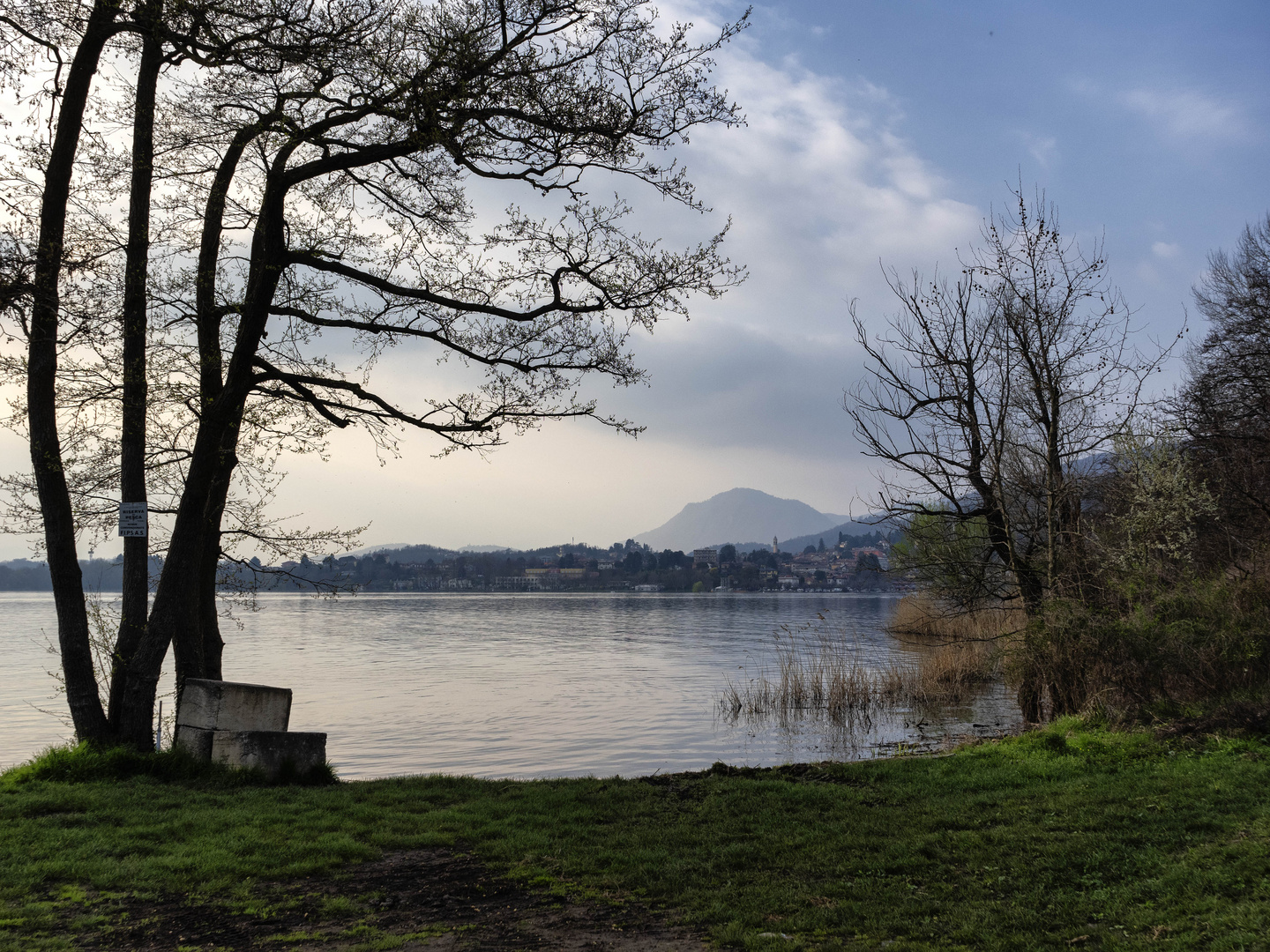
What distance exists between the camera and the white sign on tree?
10250 mm

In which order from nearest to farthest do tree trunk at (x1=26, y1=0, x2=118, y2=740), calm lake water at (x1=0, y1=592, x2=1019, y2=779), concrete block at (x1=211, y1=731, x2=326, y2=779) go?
concrete block at (x1=211, y1=731, x2=326, y2=779) < tree trunk at (x1=26, y1=0, x2=118, y2=740) < calm lake water at (x1=0, y1=592, x2=1019, y2=779)

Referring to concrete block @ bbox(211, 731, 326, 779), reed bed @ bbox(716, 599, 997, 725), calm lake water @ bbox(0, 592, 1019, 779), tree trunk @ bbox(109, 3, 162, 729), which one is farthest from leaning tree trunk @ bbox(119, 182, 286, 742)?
reed bed @ bbox(716, 599, 997, 725)

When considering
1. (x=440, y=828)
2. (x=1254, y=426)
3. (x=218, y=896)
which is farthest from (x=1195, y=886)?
(x=1254, y=426)

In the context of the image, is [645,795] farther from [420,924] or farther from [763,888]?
[420,924]

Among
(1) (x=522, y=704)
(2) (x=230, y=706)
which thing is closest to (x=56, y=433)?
(2) (x=230, y=706)

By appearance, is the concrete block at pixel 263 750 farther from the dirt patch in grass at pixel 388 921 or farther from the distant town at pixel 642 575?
the distant town at pixel 642 575

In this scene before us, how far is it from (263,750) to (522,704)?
13178 mm

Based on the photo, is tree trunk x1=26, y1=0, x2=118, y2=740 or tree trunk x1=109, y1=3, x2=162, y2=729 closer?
tree trunk x1=26, y1=0, x2=118, y2=740

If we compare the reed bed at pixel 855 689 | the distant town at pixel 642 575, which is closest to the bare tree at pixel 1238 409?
the reed bed at pixel 855 689

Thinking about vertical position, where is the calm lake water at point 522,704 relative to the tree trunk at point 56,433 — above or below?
below

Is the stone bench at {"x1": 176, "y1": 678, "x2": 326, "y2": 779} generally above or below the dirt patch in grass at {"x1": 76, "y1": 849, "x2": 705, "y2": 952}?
above

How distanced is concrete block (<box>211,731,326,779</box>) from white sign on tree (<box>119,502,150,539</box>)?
8.48 feet

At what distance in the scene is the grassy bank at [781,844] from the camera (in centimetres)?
525

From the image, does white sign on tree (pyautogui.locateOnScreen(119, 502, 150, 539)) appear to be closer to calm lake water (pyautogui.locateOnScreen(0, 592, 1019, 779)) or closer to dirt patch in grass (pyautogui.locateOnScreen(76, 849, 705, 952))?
calm lake water (pyautogui.locateOnScreen(0, 592, 1019, 779))
